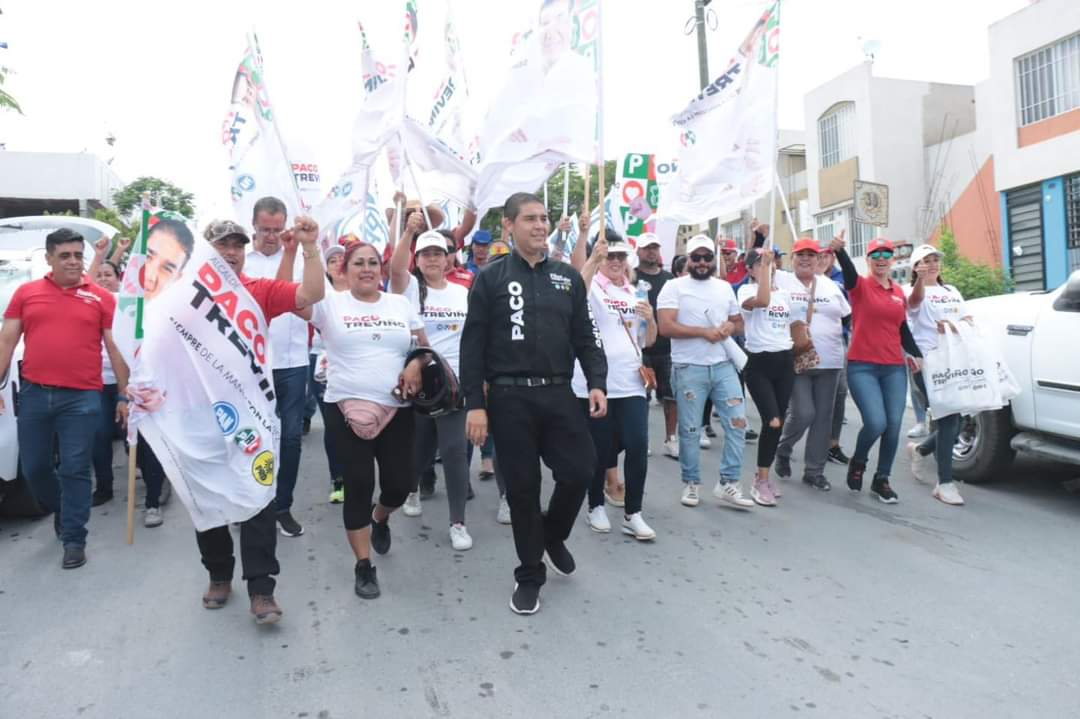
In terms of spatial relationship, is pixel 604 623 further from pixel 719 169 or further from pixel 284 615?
pixel 719 169

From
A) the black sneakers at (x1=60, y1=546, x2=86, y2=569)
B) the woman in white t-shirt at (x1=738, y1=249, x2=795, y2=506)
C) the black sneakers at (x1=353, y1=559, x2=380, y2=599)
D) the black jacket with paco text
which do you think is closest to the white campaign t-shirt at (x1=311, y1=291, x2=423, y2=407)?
the black jacket with paco text

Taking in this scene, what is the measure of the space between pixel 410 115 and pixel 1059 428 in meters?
5.23

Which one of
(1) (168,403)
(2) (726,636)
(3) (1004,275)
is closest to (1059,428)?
(2) (726,636)

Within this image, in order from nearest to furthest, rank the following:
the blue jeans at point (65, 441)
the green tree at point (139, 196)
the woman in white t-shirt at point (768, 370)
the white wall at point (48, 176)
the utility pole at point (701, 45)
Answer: the blue jeans at point (65, 441) < the woman in white t-shirt at point (768, 370) < the utility pole at point (701, 45) < the white wall at point (48, 176) < the green tree at point (139, 196)

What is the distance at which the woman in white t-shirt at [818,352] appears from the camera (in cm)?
634

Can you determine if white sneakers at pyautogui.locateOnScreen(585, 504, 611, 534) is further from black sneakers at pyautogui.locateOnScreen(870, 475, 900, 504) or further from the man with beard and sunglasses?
black sneakers at pyautogui.locateOnScreen(870, 475, 900, 504)

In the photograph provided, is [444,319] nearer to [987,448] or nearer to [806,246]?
[806,246]

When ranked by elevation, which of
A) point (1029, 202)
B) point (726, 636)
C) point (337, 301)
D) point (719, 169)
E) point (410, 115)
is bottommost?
point (726, 636)

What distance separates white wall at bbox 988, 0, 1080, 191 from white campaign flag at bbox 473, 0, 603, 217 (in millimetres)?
15084

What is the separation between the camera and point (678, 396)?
229 inches

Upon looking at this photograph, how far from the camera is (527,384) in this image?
4012mm

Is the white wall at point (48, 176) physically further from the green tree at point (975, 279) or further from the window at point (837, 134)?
the green tree at point (975, 279)

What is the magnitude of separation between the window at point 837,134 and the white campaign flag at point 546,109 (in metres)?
19.7

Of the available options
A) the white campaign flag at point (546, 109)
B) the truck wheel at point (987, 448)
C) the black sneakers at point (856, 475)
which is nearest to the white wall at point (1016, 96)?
the truck wheel at point (987, 448)
